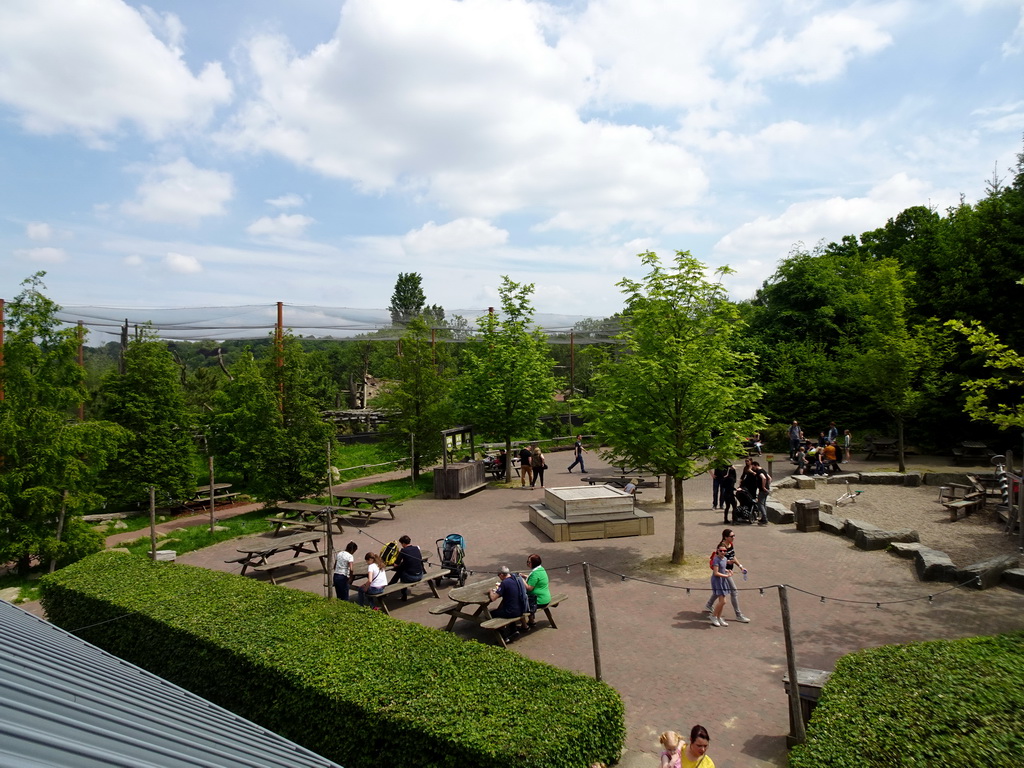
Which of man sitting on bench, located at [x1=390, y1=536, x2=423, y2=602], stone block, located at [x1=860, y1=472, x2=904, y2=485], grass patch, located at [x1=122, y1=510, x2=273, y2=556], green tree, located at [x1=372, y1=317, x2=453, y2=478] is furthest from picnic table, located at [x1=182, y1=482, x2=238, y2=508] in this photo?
stone block, located at [x1=860, y1=472, x2=904, y2=485]

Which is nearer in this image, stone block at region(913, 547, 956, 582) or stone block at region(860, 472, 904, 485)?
stone block at region(913, 547, 956, 582)

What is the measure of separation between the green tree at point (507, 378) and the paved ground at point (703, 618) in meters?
7.49

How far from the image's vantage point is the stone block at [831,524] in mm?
16328

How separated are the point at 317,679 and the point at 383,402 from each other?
18.9 metres

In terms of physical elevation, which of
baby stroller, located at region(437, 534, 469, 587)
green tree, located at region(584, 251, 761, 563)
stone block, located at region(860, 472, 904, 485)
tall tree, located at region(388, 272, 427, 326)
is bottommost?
baby stroller, located at region(437, 534, 469, 587)

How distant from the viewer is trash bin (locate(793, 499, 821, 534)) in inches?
658

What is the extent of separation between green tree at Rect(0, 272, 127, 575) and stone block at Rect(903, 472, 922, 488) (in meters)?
25.0

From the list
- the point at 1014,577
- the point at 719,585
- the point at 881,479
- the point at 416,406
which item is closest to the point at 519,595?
the point at 719,585

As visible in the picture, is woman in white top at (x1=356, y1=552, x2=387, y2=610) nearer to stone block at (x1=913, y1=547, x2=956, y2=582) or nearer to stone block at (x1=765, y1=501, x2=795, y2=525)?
stone block at (x1=913, y1=547, x2=956, y2=582)

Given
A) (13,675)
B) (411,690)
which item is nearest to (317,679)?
(411,690)

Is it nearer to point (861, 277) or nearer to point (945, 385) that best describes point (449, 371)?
point (945, 385)

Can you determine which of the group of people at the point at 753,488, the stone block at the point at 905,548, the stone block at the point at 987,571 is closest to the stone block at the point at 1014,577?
the stone block at the point at 987,571

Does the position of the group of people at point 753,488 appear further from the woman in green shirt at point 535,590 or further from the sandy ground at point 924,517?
the woman in green shirt at point 535,590

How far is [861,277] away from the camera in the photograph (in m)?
38.5
